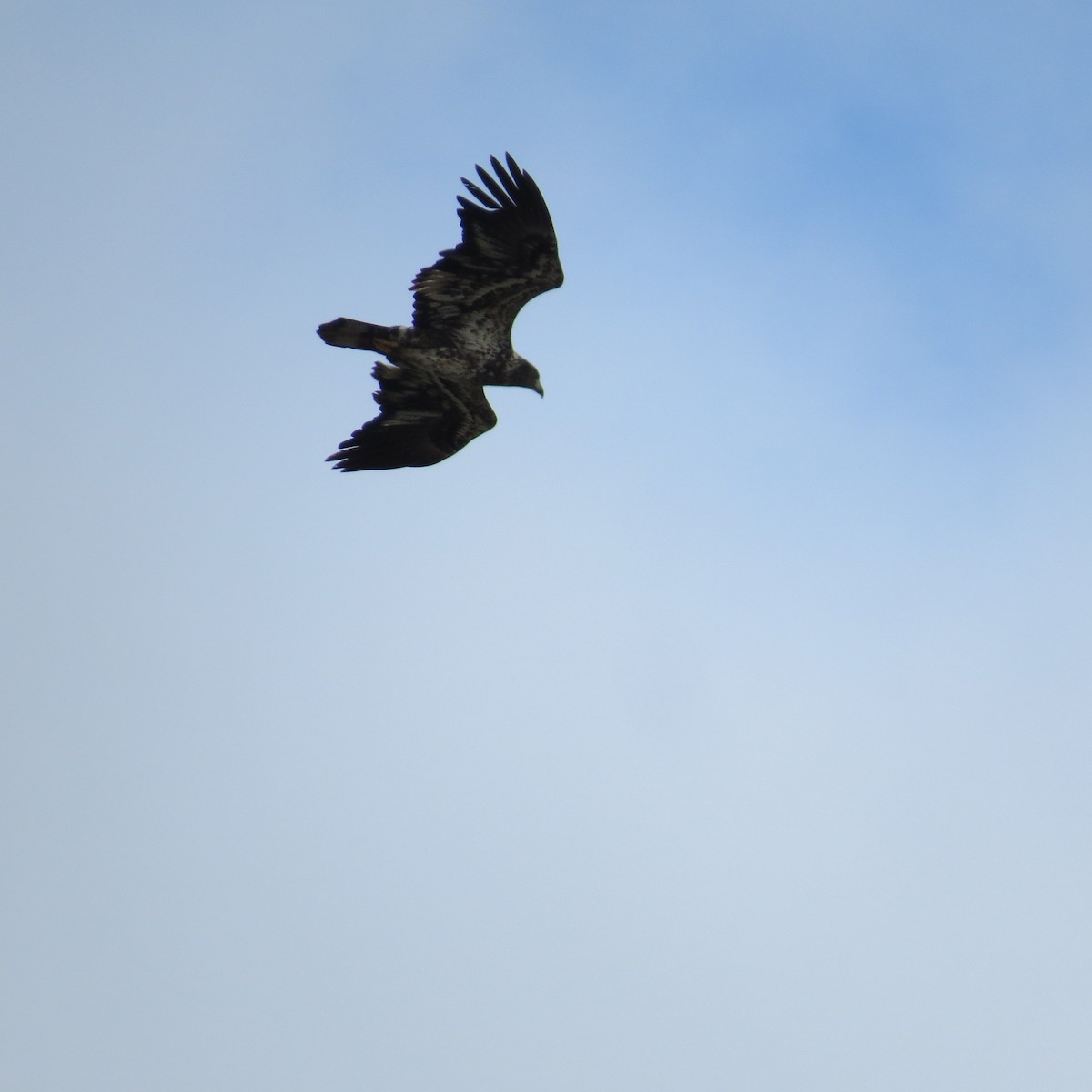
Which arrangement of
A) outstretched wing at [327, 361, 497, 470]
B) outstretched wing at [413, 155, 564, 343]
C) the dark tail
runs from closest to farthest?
outstretched wing at [413, 155, 564, 343]
the dark tail
outstretched wing at [327, 361, 497, 470]

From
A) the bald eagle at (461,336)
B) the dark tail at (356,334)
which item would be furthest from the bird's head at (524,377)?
the dark tail at (356,334)

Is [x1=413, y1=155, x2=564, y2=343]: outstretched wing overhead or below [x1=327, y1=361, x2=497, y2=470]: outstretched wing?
overhead

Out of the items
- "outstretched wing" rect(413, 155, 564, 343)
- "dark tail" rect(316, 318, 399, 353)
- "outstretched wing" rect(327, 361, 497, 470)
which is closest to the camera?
"outstretched wing" rect(413, 155, 564, 343)

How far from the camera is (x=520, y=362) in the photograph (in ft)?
62.2

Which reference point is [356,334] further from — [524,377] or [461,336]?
[524,377]

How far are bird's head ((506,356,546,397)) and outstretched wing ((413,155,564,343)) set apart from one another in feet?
1.80

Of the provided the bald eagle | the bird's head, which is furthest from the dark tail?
the bird's head

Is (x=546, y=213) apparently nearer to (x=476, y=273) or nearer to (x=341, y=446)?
(x=476, y=273)

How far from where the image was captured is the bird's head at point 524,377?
62.2ft

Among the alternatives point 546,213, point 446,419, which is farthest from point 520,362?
point 546,213

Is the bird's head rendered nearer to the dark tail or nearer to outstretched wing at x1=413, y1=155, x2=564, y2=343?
outstretched wing at x1=413, y1=155, x2=564, y2=343

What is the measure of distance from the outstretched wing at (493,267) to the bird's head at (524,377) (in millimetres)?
548

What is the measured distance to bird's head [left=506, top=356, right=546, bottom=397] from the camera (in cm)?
1897

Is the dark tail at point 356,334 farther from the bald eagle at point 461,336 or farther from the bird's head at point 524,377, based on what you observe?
the bird's head at point 524,377
